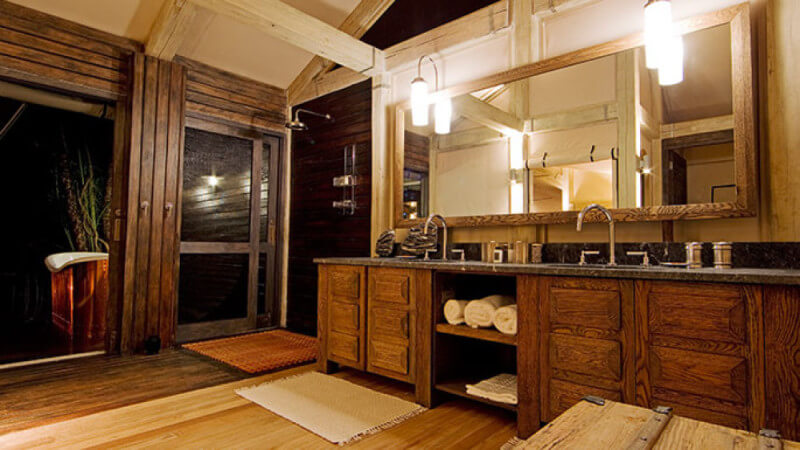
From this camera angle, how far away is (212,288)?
4133 mm

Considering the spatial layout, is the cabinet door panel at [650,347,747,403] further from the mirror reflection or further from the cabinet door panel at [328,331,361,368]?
the cabinet door panel at [328,331,361,368]

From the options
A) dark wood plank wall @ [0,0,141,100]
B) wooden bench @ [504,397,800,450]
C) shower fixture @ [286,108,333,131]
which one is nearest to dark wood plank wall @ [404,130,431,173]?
shower fixture @ [286,108,333,131]

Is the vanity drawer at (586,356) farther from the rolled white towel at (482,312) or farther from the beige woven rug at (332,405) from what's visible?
the beige woven rug at (332,405)

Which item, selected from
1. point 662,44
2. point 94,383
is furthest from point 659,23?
point 94,383

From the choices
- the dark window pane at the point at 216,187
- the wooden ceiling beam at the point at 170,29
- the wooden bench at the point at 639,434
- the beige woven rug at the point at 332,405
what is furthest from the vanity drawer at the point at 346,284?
the wooden ceiling beam at the point at 170,29

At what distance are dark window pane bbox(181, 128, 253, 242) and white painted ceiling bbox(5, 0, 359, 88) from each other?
27.9 inches

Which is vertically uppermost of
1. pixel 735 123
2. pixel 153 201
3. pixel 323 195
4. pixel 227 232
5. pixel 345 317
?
pixel 735 123

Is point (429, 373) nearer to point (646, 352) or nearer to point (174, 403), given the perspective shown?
point (646, 352)

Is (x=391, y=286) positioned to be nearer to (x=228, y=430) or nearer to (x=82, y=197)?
(x=228, y=430)

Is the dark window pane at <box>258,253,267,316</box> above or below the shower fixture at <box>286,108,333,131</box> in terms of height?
below

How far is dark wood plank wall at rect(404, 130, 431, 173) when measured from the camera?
130 inches

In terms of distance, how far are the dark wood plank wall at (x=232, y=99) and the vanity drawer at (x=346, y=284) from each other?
7.13 ft

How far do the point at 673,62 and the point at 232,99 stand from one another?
366cm

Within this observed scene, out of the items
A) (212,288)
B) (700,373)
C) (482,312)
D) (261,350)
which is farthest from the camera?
(212,288)
